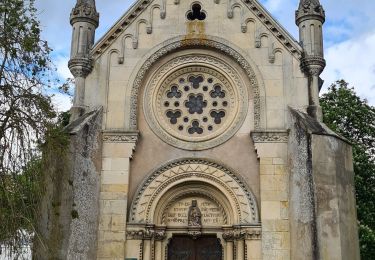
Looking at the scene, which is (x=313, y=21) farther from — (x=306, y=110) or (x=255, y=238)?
(x=255, y=238)

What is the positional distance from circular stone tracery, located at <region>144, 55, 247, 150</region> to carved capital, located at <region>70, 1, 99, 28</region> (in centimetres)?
313

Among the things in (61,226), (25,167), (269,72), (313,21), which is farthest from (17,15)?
(313,21)

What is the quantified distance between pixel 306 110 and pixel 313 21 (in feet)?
11.1

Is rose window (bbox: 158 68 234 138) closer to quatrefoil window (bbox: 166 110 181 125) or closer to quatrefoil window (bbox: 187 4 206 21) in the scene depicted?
quatrefoil window (bbox: 166 110 181 125)

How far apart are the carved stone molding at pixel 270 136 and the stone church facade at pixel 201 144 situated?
0.11 ft

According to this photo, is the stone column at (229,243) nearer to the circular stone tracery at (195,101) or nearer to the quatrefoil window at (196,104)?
the circular stone tracery at (195,101)

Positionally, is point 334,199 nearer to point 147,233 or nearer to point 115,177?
point 147,233

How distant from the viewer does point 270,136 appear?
18703 millimetres

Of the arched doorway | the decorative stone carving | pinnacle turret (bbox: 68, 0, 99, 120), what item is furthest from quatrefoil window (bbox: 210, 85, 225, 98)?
pinnacle turret (bbox: 68, 0, 99, 120)

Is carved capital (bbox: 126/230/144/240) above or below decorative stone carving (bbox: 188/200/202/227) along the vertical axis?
below

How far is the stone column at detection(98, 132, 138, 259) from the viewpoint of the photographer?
704 inches

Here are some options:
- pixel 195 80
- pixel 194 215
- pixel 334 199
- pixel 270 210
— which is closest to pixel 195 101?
pixel 195 80

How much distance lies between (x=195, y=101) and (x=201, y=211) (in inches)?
156

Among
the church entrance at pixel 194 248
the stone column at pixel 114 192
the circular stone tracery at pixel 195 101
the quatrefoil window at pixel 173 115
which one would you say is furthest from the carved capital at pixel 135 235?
the quatrefoil window at pixel 173 115
